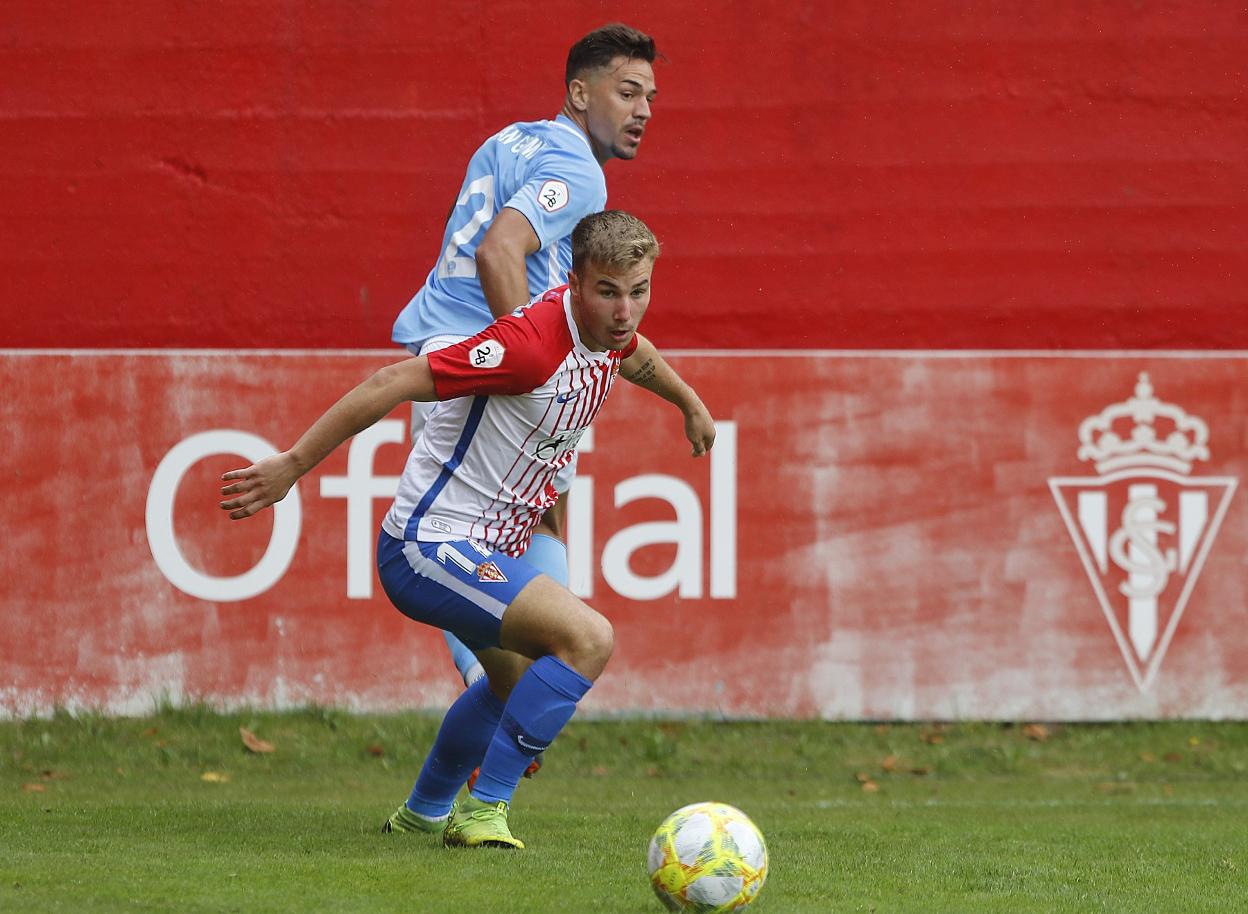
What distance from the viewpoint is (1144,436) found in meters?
8.23

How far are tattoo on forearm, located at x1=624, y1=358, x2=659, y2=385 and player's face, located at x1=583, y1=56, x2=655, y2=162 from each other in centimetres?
89

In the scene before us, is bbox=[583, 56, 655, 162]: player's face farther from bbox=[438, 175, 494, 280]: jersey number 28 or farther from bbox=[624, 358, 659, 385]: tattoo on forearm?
bbox=[624, 358, 659, 385]: tattoo on forearm

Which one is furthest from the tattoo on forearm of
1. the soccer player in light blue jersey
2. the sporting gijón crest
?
the sporting gijón crest

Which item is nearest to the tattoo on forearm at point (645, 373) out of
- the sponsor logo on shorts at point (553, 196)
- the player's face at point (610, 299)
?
the player's face at point (610, 299)

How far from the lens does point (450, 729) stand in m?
5.33

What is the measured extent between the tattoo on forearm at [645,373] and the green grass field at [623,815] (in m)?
1.38

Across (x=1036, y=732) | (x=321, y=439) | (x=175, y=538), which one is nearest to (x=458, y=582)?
(x=321, y=439)

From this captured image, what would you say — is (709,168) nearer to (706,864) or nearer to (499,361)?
(499,361)

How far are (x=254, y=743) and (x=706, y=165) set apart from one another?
3465 millimetres

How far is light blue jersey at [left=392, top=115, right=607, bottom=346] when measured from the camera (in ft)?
18.7

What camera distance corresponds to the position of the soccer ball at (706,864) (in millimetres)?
4023

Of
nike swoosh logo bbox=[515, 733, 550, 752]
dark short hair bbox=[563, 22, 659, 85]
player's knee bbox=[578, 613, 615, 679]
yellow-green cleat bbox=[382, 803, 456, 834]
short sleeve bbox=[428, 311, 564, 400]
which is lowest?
yellow-green cleat bbox=[382, 803, 456, 834]

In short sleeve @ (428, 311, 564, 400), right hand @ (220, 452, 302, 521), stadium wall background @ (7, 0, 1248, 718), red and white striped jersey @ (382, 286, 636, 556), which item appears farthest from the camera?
stadium wall background @ (7, 0, 1248, 718)

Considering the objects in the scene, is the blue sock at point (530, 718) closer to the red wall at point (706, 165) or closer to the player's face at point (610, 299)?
the player's face at point (610, 299)
